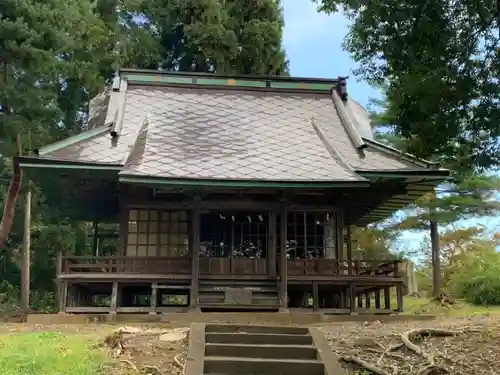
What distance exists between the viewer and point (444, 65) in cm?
789

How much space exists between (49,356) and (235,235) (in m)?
7.72

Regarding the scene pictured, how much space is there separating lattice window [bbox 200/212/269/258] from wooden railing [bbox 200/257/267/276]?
1.73 feet

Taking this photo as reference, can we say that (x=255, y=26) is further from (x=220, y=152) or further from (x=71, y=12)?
(x=220, y=152)

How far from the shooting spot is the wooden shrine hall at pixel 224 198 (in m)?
13.4

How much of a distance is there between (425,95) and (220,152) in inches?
277

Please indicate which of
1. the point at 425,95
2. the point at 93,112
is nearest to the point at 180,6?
the point at 93,112

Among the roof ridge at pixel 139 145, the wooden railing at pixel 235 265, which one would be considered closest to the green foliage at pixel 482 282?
the wooden railing at pixel 235 265

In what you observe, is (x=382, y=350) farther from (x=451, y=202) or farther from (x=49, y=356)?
(x=451, y=202)

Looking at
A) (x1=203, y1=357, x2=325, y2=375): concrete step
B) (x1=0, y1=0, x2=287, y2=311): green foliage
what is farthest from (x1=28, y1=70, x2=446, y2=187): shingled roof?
(x1=203, y1=357, x2=325, y2=375): concrete step

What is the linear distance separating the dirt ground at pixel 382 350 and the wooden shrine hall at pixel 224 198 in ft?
12.9

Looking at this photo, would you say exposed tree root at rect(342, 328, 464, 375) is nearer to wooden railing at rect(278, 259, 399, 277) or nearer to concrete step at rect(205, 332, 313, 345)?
concrete step at rect(205, 332, 313, 345)

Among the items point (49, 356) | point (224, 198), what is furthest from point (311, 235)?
point (49, 356)

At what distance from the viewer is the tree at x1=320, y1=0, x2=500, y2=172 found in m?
7.67

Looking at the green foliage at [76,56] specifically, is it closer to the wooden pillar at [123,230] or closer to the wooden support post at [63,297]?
the wooden pillar at [123,230]
